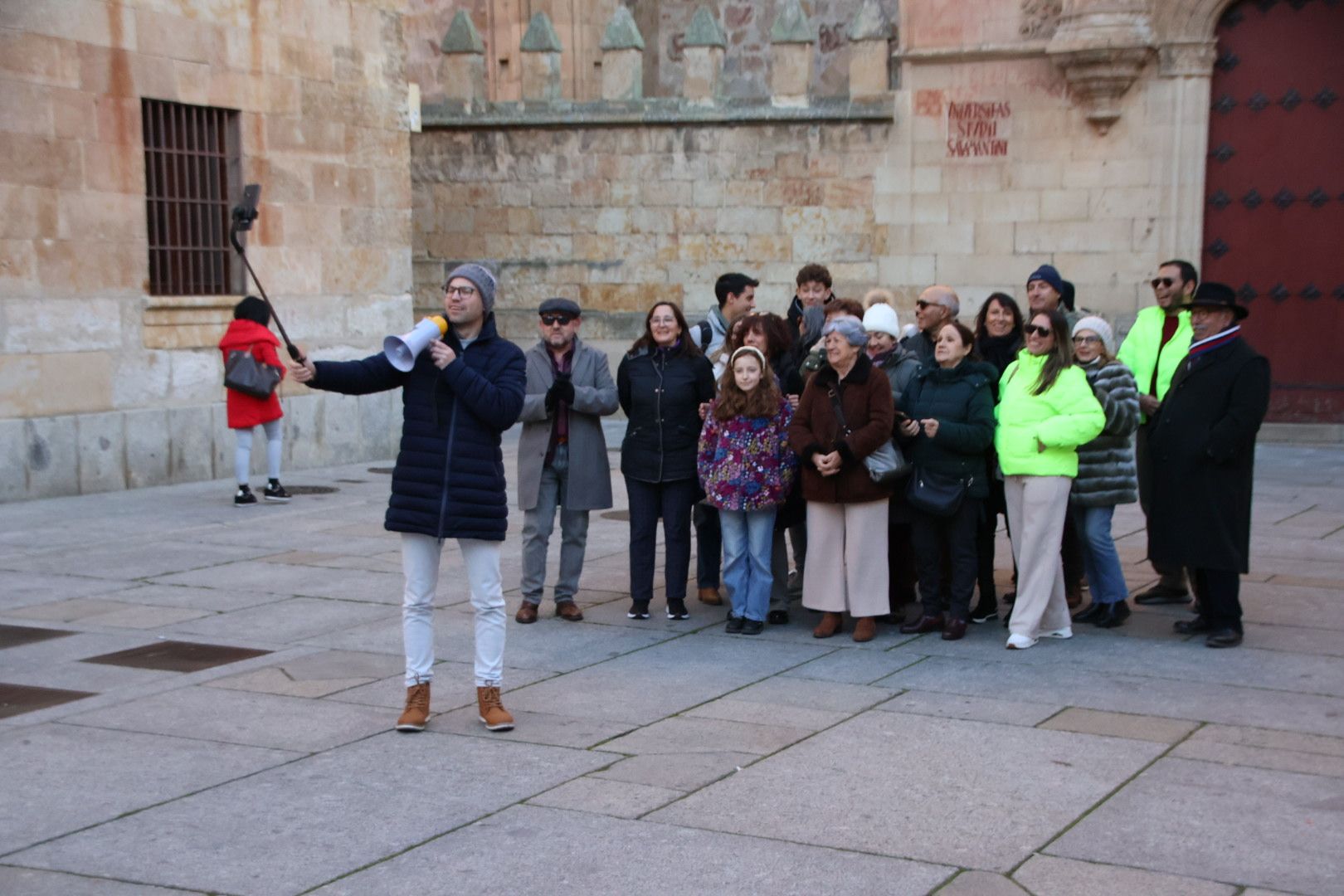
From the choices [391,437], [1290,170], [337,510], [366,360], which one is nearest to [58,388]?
[337,510]

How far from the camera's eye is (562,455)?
8680mm

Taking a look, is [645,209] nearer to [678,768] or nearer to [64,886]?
[678,768]

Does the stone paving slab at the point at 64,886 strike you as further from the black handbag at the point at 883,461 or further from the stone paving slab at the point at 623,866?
the black handbag at the point at 883,461

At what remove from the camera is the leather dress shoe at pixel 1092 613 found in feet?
27.9

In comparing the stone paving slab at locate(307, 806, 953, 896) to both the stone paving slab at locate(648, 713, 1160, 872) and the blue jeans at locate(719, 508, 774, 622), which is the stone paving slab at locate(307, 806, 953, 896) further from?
the blue jeans at locate(719, 508, 774, 622)

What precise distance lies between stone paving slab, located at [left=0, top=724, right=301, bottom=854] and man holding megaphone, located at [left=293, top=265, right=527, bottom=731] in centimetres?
73

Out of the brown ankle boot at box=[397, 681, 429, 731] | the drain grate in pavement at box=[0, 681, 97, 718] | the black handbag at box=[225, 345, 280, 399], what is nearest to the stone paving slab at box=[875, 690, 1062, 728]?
the brown ankle boot at box=[397, 681, 429, 731]

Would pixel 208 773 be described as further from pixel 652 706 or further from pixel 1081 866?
pixel 1081 866

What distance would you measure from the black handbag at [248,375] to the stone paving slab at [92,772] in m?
6.42

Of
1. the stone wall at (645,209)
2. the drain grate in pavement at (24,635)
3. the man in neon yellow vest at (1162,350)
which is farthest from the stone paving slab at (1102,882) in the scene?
the stone wall at (645,209)

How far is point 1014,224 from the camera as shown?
17594 millimetres

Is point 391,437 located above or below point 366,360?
below

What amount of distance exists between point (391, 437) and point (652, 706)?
1018 centimetres

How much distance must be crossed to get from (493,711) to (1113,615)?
364 centimetres
